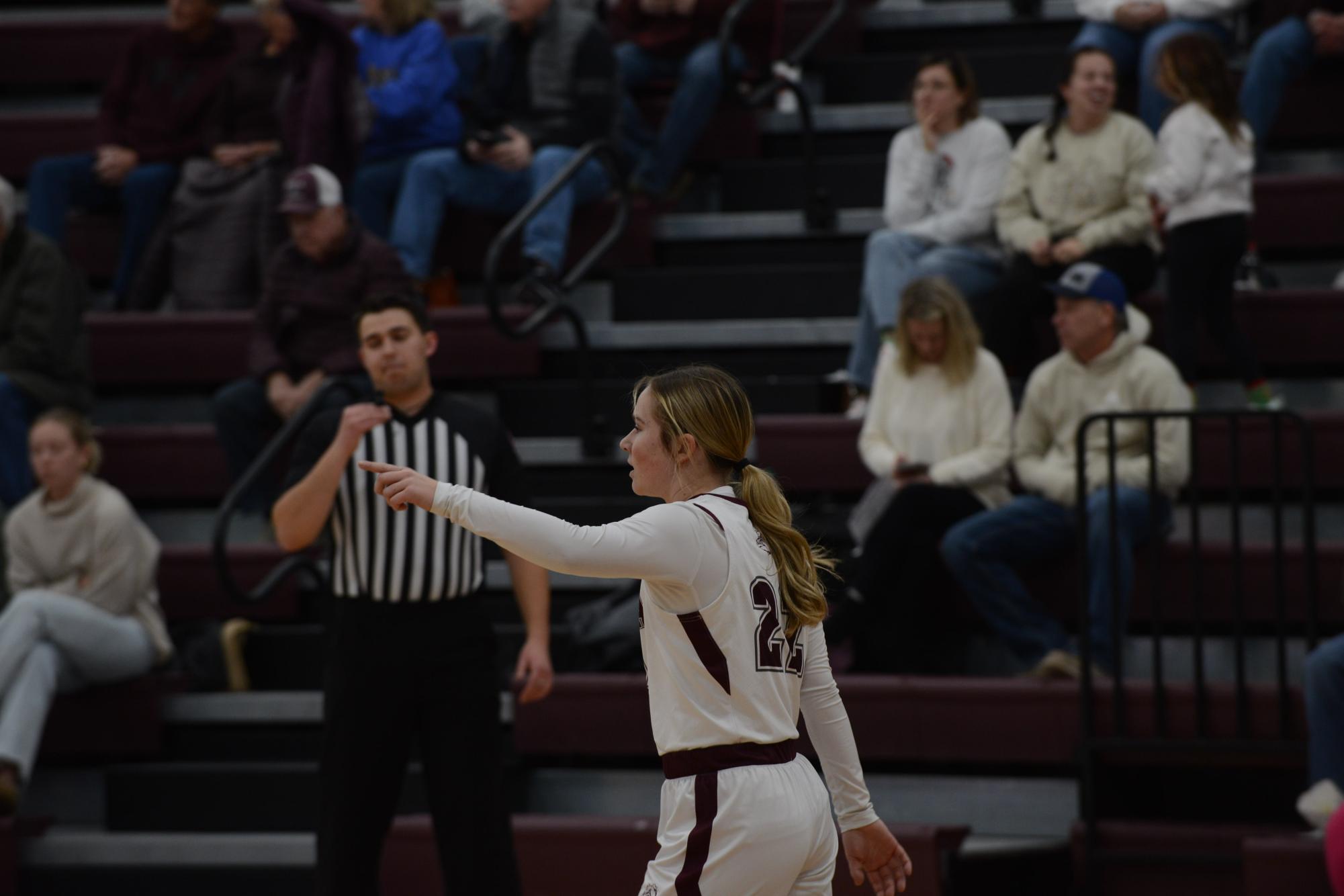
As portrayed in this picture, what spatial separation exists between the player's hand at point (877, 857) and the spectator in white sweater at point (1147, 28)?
494 cm

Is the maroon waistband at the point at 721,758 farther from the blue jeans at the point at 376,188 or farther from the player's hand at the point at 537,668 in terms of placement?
the blue jeans at the point at 376,188

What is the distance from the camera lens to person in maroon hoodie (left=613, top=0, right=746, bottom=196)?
8523 millimetres

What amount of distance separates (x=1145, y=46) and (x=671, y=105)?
2262 mm

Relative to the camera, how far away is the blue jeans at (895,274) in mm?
7234

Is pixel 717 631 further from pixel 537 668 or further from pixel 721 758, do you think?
pixel 537 668

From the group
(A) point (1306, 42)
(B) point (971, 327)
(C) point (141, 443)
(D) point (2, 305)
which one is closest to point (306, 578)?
(C) point (141, 443)

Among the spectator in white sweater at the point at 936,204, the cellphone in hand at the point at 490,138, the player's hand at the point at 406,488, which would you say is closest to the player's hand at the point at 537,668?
the player's hand at the point at 406,488

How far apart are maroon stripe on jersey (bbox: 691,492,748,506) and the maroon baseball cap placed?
4.40 meters

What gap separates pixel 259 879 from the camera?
639 centimetres

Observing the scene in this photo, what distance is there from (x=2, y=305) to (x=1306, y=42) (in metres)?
5.67

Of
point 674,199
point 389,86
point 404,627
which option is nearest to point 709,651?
point 404,627

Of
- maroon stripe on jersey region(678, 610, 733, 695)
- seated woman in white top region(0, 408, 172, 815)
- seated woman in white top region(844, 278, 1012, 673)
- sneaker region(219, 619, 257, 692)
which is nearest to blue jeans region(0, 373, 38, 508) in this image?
seated woman in white top region(0, 408, 172, 815)

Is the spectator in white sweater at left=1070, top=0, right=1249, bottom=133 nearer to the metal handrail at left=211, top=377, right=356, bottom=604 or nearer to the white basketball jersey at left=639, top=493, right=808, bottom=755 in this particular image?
the metal handrail at left=211, top=377, right=356, bottom=604

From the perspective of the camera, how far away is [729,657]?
3336 millimetres
